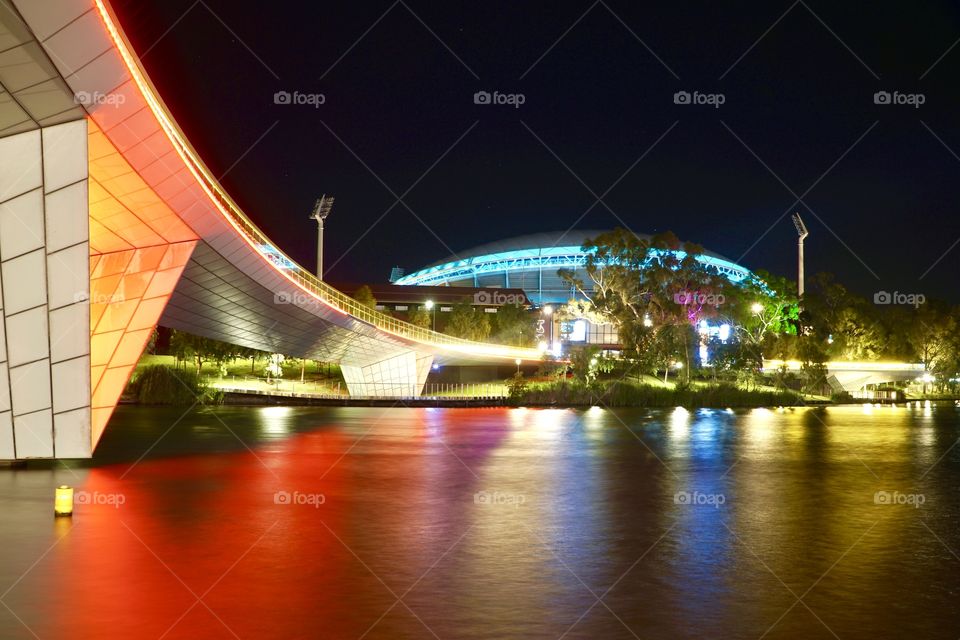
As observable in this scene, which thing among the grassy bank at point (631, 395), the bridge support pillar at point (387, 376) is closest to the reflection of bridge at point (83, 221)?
the grassy bank at point (631, 395)

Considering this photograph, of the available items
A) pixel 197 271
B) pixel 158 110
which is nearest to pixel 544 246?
pixel 197 271

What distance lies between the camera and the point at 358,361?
64125mm

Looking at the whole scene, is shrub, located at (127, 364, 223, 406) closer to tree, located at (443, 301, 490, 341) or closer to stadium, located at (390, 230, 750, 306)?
tree, located at (443, 301, 490, 341)

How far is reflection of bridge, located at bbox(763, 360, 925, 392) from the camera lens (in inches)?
2945

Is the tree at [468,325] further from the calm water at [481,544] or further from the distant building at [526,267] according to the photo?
the calm water at [481,544]

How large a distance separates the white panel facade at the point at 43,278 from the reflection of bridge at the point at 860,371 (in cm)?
5785

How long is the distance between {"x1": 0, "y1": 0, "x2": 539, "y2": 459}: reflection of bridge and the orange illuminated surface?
0.12 ft

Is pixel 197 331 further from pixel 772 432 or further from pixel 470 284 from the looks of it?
pixel 470 284

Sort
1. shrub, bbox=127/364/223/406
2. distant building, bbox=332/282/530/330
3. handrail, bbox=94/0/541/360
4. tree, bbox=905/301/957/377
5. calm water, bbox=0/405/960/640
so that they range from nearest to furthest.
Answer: calm water, bbox=0/405/960/640 → handrail, bbox=94/0/541/360 → shrub, bbox=127/364/223/406 → tree, bbox=905/301/957/377 → distant building, bbox=332/282/530/330

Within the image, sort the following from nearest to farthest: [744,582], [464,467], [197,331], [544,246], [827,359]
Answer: [744,582], [464,467], [197,331], [827,359], [544,246]

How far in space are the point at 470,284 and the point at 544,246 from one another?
1093cm

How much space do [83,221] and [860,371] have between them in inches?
2695

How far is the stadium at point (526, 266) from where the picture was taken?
131000 mm

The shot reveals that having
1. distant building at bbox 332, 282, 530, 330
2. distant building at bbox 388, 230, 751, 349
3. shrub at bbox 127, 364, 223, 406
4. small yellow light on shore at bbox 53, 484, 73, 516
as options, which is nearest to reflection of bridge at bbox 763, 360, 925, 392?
distant building at bbox 332, 282, 530, 330
